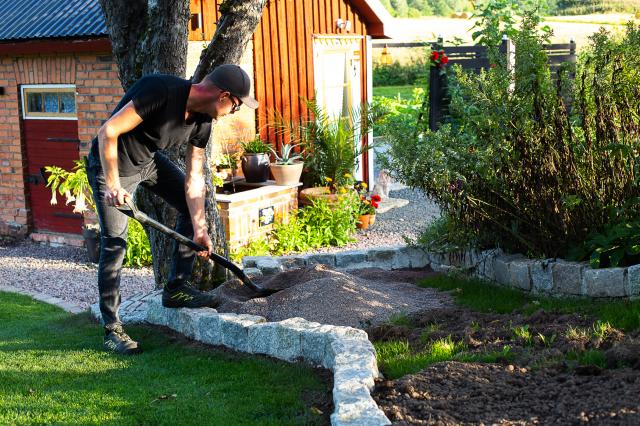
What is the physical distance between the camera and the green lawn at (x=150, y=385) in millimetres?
4199

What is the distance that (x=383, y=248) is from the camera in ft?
26.1

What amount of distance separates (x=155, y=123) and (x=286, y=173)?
6.29 m

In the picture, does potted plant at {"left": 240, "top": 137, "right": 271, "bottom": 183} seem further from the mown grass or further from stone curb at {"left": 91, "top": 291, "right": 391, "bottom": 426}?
the mown grass

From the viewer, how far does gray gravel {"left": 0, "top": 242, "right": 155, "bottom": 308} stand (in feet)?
30.0

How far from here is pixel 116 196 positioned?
16.4 ft

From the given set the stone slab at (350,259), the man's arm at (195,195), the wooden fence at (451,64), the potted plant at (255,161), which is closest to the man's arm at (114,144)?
the man's arm at (195,195)

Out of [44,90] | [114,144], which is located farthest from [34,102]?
[114,144]

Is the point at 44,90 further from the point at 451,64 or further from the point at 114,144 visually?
the point at 114,144

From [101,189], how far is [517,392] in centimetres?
285

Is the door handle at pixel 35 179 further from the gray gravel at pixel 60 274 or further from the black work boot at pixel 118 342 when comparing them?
the black work boot at pixel 118 342

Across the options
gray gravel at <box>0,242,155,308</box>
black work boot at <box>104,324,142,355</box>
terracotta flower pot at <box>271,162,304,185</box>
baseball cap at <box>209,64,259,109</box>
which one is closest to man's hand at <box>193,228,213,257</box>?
black work boot at <box>104,324,142,355</box>

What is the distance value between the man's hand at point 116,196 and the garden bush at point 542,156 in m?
2.37

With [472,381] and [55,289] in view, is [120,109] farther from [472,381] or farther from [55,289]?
[55,289]

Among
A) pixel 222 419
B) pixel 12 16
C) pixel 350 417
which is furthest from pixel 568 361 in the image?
pixel 12 16
